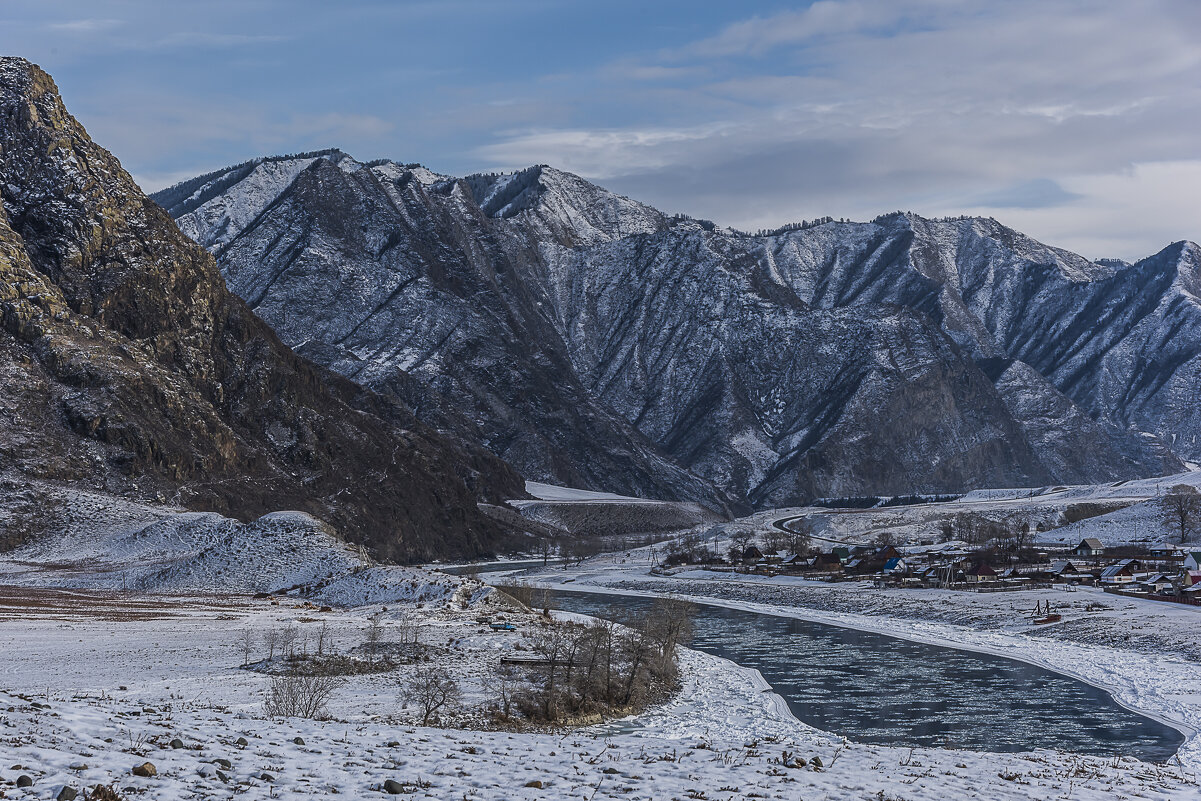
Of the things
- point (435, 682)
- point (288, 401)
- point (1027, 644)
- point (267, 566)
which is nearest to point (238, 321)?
point (288, 401)

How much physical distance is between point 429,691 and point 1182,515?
15349 centimetres

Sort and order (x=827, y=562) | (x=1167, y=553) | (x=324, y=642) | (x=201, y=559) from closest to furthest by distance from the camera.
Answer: (x=324, y=642) → (x=201, y=559) → (x=1167, y=553) → (x=827, y=562)

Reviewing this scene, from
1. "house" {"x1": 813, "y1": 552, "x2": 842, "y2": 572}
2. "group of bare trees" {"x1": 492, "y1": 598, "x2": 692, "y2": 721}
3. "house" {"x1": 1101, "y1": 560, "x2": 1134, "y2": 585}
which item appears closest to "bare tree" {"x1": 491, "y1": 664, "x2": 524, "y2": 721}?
"group of bare trees" {"x1": 492, "y1": 598, "x2": 692, "y2": 721}

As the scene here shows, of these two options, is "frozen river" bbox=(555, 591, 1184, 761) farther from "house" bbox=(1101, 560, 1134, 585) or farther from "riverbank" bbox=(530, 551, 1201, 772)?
"house" bbox=(1101, 560, 1134, 585)

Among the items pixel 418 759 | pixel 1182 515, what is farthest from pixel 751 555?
pixel 418 759

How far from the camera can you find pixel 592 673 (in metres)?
52.5

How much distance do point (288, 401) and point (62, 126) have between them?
52.0 metres

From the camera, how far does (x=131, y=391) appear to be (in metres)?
147

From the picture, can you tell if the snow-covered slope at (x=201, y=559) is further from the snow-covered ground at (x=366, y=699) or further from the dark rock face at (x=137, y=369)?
the dark rock face at (x=137, y=369)

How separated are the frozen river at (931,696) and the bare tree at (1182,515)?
320ft

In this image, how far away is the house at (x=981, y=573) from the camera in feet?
414

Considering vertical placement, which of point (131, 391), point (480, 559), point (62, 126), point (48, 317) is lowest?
point (480, 559)

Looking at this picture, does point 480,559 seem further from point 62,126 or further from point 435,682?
point 435,682

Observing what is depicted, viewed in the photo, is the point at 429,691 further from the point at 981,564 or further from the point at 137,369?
the point at 137,369
